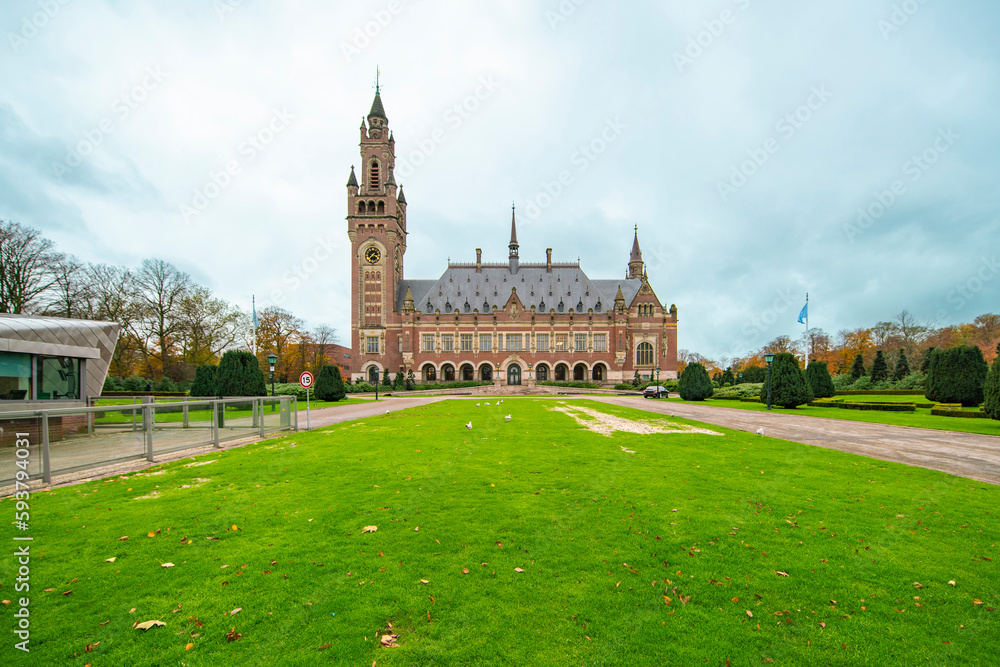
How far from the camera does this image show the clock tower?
6094 cm

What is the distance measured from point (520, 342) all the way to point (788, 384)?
40031mm

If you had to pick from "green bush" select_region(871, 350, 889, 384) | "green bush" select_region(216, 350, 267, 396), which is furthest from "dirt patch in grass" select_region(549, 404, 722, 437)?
"green bush" select_region(871, 350, 889, 384)

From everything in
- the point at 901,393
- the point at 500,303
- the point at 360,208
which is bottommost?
the point at 901,393

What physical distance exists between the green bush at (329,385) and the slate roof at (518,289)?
28992 millimetres

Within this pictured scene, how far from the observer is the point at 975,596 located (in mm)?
4133

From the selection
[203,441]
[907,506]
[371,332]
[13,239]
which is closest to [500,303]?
[371,332]

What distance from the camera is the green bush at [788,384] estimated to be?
26.4 m

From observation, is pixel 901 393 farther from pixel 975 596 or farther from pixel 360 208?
pixel 360 208

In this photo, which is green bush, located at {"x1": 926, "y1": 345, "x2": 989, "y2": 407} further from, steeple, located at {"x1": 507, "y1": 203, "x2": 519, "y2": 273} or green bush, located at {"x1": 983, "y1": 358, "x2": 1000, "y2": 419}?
steeple, located at {"x1": 507, "y1": 203, "x2": 519, "y2": 273}

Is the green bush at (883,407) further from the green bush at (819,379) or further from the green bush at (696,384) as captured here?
the green bush at (696,384)

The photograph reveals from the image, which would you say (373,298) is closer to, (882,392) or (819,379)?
(819,379)

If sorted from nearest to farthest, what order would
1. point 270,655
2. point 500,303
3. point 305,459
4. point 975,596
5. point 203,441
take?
point 270,655 → point 975,596 → point 305,459 → point 203,441 → point 500,303

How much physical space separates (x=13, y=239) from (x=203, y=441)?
3611 centimetres

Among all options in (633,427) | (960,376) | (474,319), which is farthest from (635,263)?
(633,427)
